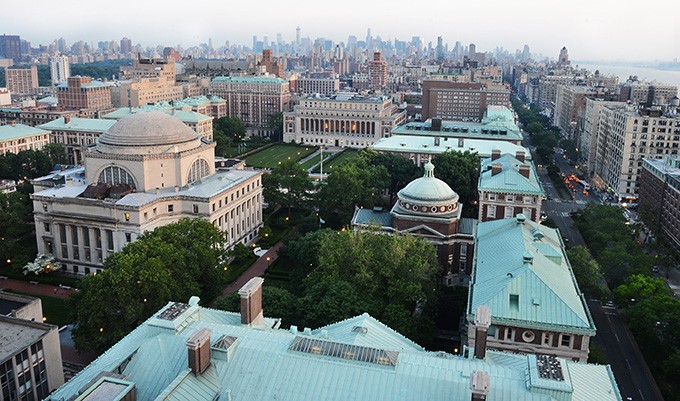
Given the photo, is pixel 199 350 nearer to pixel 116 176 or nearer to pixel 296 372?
pixel 296 372

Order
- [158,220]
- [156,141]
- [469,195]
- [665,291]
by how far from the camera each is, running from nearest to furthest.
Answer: [665,291], [158,220], [156,141], [469,195]

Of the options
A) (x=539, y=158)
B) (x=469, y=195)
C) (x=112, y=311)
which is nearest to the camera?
(x=112, y=311)

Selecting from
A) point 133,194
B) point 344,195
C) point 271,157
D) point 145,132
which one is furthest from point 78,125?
point 344,195

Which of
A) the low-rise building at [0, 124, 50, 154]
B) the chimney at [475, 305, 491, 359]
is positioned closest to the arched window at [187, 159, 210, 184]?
the chimney at [475, 305, 491, 359]

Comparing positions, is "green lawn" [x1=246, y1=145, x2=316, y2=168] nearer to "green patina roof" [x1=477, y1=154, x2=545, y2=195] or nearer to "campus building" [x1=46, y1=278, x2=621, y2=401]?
"green patina roof" [x1=477, y1=154, x2=545, y2=195]

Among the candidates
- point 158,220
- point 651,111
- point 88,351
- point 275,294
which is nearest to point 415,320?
point 275,294

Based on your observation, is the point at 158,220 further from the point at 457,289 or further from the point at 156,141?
the point at 457,289
